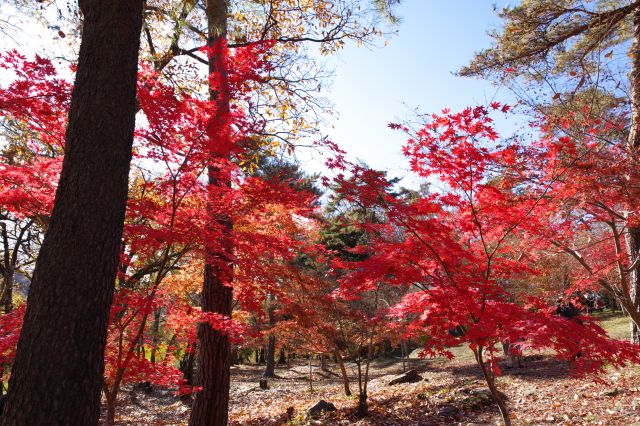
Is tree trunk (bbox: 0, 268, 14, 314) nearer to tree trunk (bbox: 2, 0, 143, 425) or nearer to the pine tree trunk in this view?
tree trunk (bbox: 2, 0, 143, 425)

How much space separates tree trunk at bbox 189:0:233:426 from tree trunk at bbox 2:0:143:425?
1942 millimetres

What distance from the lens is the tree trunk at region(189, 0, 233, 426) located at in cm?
543

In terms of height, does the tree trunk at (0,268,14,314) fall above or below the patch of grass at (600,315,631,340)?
above

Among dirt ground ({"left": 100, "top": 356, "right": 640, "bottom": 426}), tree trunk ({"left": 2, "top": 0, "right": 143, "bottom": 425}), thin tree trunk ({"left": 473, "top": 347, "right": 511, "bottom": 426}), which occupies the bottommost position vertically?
dirt ground ({"left": 100, "top": 356, "right": 640, "bottom": 426})

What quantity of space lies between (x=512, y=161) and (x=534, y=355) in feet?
38.3

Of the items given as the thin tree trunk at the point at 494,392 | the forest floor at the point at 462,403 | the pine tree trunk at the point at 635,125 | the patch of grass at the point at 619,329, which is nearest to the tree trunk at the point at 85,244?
the thin tree trunk at the point at 494,392

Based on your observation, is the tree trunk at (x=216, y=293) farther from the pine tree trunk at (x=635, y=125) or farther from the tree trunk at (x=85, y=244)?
the pine tree trunk at (x=635, y=125)

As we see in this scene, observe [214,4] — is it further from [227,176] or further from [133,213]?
[133,213]

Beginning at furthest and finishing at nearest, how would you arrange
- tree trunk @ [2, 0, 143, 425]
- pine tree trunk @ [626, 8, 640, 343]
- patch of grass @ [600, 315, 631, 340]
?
patch of grass @ [600, 315, 631, 340] → pine tree trunk @ [626, 8, 640, 343] → tree trunk @ [2, 0, 143, 425]

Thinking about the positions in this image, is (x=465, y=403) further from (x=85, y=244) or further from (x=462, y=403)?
(x=85, y=244)

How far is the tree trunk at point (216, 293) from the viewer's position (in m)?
5.43

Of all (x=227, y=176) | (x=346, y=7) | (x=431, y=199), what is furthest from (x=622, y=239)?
(x=227, y=176)

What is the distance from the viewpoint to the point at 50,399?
98.6 inches

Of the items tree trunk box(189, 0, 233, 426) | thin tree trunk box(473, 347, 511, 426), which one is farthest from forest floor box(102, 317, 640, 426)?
tree trunk box(189, 0, 233, 426)
